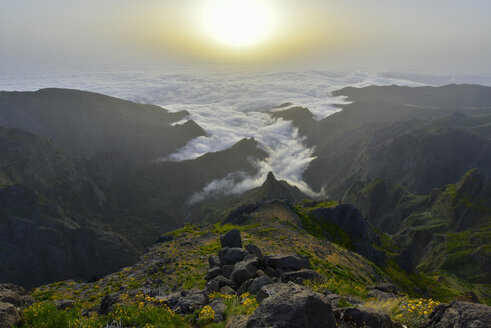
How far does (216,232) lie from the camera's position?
58.7 metres

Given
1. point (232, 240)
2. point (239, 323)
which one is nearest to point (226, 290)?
point (239, 323)

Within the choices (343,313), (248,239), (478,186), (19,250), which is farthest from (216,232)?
(478,186)

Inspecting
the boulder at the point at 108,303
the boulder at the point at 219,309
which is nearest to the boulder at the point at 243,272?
the boulder at the point at 219,309

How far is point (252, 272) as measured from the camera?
22453mm

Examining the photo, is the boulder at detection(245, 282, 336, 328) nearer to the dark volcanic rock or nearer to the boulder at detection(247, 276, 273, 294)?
the boulder at detection(247, 276, 273, 294)

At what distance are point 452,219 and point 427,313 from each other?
205 metres

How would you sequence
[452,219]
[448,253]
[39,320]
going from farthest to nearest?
[452,219]
[448,253]
[39,320]

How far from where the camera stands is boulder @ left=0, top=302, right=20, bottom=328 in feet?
38.2

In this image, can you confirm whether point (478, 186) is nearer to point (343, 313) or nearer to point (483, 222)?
point (483, 222)

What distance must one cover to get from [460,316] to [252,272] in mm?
15048

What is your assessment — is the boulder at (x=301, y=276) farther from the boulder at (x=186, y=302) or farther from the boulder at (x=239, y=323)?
the boulder at (x=239, y=323)

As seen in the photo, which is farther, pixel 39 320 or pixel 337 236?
pixel 337 236

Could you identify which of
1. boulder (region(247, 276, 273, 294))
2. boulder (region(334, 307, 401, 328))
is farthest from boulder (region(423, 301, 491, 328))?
boulder (region(247, 276, 273, 294))

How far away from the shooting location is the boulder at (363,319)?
35.0 feet
